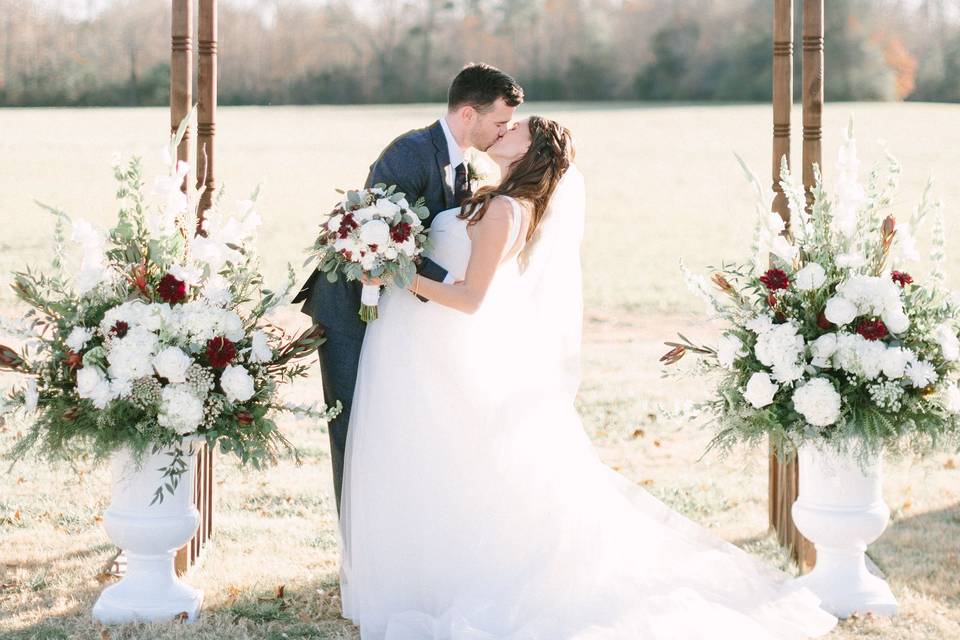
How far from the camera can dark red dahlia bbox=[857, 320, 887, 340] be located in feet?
14.2

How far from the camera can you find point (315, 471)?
284 inches

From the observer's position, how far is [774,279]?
436cm

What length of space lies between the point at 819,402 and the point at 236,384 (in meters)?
2.06

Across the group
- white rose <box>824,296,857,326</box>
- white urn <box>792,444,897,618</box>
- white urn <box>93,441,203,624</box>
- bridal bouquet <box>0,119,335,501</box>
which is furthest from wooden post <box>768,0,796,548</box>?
white urn <box>93,441,203,624</box>

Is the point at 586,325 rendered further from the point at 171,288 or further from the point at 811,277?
the point at 171,288

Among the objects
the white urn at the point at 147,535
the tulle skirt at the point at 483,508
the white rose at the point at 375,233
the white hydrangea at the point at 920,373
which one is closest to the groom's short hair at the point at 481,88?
the white rose at the point at 375,233

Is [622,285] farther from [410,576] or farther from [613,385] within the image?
[410,576]

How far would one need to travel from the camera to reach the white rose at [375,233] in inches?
162

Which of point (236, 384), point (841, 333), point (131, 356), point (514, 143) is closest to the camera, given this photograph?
point (131, 356)

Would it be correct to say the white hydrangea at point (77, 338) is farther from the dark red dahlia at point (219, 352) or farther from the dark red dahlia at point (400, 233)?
the dark red dahlia at point (400, 233)

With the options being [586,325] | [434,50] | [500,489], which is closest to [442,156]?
[500,489]

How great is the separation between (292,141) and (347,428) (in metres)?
20.5

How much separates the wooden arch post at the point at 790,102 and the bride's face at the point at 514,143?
1122 millimetres

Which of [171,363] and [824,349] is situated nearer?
[171,363]
